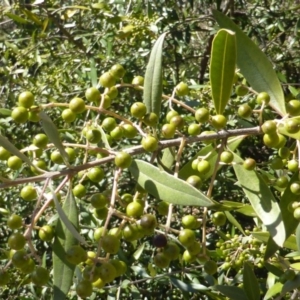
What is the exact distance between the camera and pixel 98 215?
113cm

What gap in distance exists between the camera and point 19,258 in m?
1.05

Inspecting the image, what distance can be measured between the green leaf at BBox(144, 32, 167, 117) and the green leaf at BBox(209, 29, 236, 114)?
0.44 ft

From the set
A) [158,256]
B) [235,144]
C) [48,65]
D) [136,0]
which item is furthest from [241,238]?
[48,65]

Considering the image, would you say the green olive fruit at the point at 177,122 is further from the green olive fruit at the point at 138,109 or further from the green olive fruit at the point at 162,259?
the green olive fruit at the point at 162,259

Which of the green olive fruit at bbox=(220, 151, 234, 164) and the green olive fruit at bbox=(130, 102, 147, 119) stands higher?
the green olive fruit at bbox=(130, 102, 147, 119)

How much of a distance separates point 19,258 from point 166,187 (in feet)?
1.08

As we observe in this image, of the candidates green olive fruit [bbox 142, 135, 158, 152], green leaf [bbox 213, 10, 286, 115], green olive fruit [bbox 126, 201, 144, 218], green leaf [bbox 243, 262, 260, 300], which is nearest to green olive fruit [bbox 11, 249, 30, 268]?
green olive fruit [bbox 126, 201, 144, 218]

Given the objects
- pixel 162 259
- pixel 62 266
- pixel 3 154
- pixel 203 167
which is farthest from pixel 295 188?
pixel 3 154

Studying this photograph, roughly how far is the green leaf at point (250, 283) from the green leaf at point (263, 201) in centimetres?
49

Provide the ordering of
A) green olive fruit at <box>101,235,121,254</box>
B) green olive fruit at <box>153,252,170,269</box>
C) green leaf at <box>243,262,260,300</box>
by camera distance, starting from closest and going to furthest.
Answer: green olive fruit at <box>101,235,121,254</box> → green olive fruit at <box>153,252,170,269</box> → green leaf at <box>243,262,260,300</box>

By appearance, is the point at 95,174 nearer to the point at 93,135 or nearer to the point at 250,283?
the point at 93,135

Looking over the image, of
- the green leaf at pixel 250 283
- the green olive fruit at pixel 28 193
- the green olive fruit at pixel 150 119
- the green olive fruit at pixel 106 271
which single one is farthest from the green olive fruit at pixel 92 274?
the green leaf at pixel 250 283

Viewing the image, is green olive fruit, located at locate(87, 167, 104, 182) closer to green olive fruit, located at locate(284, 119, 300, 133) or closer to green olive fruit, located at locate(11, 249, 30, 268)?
green olive fruit, located at locate(11, 249, 30, 268)

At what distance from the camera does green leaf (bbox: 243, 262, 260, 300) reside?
1619mm
